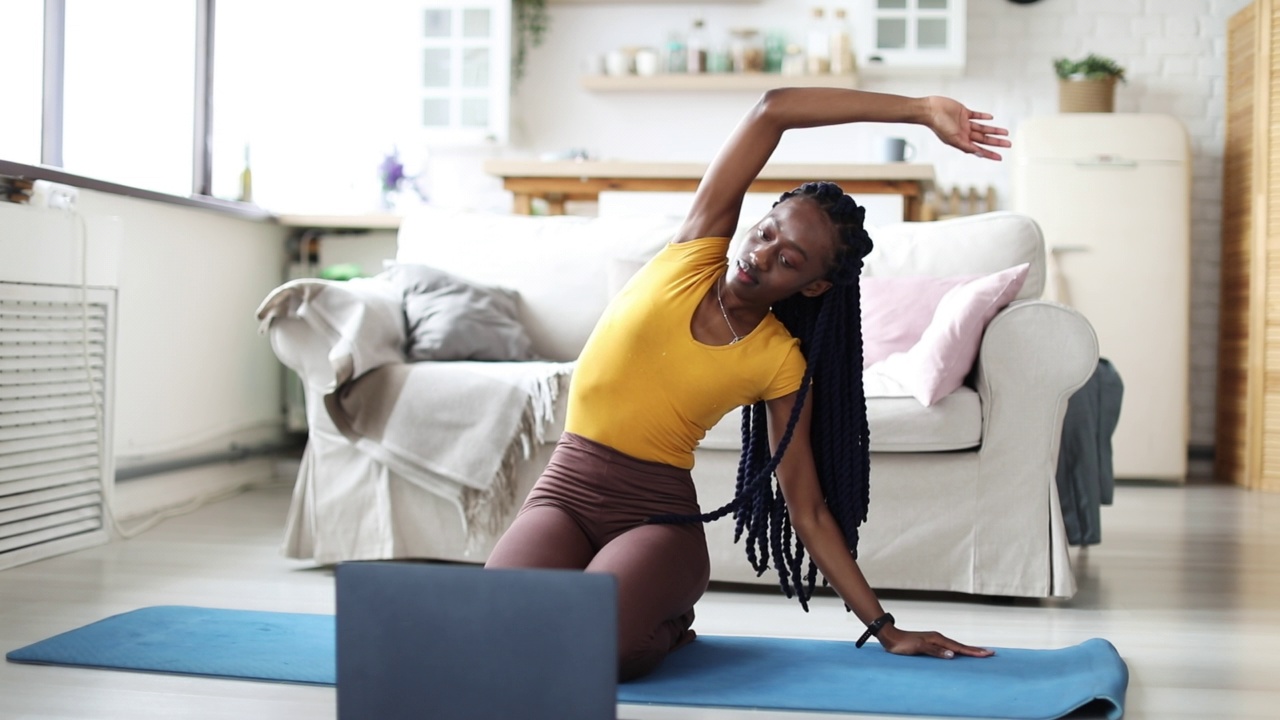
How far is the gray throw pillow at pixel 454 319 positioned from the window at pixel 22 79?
1.08 m

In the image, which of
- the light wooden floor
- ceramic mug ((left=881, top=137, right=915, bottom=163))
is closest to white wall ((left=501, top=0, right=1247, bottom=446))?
ceramic mug ((left=881, top=137, right=915, bottom=163))

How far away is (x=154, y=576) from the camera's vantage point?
2805 mm

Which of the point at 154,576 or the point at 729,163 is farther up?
the point at 729,163

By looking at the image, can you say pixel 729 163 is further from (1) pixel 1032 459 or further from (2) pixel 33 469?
(2) pixel 33 469

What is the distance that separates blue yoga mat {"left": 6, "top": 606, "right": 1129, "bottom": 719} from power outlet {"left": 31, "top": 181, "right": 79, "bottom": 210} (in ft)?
4.03

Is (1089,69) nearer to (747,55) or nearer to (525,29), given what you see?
(747,55)

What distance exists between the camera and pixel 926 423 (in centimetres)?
263

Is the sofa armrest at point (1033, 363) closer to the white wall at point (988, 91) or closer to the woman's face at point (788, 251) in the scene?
the woman's face at point (788, 251)

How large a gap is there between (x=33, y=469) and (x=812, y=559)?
6.65 ft

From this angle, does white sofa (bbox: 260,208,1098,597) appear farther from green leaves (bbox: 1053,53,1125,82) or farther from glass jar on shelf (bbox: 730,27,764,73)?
glass jar on shelf (bbox: 730,27,764,73)

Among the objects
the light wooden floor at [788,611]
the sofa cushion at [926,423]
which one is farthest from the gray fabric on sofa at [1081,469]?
the sofa cushion at [926,423]

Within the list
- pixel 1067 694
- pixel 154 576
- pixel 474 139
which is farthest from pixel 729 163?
pixel 474 139

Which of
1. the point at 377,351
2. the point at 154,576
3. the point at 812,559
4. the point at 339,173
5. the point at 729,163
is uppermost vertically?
the point at 339,173

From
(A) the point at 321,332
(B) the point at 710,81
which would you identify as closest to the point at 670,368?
(A) the point at 321,332
